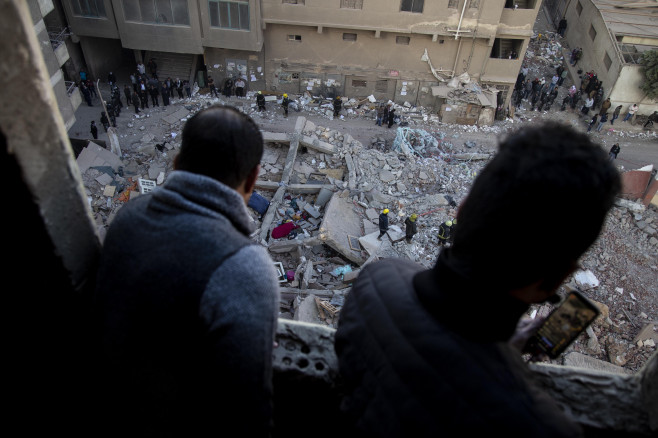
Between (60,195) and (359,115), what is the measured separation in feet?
66.1

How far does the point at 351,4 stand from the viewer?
19250 mm

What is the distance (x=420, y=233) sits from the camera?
1348 centimetres

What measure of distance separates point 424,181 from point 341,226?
15.1ft

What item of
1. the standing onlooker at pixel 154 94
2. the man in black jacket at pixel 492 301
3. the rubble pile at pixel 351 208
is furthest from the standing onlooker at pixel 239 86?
the man in black jacket at pixel 492 301

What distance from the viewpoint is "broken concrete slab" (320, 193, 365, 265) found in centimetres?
1234

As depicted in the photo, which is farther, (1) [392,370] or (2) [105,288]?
(2) [105,288]

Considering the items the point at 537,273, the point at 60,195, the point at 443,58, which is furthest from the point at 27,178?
A: the point at 443,58

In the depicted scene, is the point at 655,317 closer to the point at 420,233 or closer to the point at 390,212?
the point at 420,233

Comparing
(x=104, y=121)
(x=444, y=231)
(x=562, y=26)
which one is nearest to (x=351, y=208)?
(x=444, y=231)

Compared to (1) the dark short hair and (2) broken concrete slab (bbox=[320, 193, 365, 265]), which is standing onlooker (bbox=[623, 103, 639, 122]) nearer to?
(2) broken concrete slab (bbox=[320, 193, 365, 265])

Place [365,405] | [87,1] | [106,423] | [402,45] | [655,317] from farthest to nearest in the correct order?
[402,45] < [87,1] < [655,317] < [106,423] < [365,405]

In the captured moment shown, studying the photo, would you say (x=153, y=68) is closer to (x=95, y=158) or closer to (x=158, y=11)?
(x=158, y=11)

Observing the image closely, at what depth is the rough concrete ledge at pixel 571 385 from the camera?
2432 mm

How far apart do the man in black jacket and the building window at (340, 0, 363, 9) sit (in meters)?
19.7
